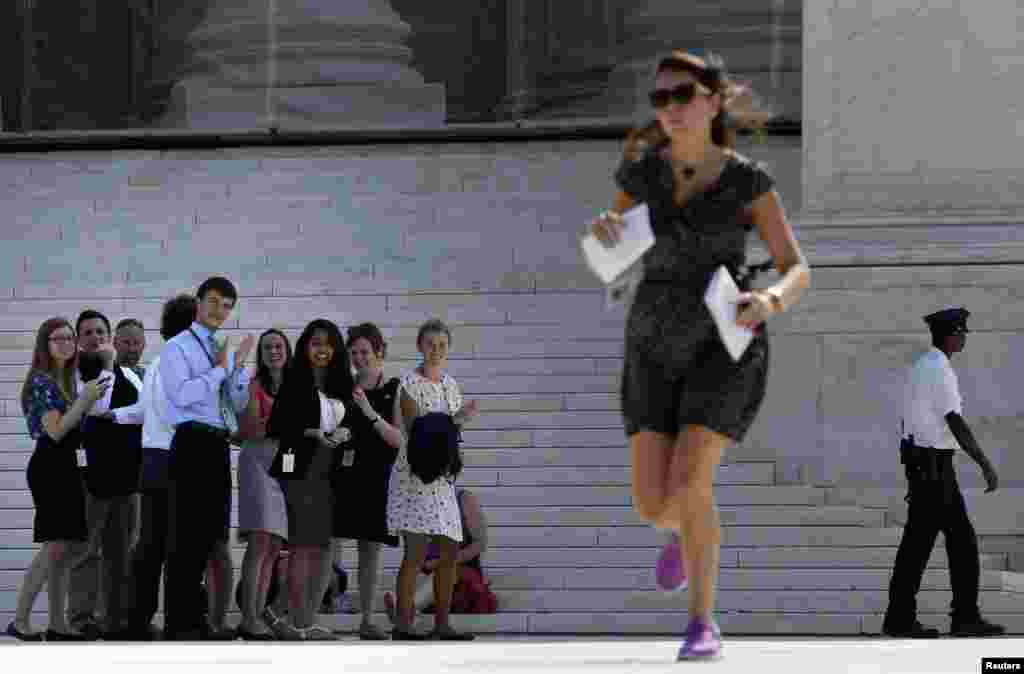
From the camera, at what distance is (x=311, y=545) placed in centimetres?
1323

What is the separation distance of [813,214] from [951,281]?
1207 millimetres

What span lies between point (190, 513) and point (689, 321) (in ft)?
17.7

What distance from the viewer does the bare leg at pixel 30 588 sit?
1324 cm

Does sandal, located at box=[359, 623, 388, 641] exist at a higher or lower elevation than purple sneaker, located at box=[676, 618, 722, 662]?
lower

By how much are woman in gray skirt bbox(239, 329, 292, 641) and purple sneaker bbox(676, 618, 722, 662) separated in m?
5.46

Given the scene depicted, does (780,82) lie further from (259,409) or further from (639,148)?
(639,148)

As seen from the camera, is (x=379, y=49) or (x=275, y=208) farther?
(x=379, y=49)

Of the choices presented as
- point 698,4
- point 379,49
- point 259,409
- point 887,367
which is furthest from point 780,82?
point 259,409

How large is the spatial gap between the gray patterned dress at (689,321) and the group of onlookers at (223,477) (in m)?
5.08

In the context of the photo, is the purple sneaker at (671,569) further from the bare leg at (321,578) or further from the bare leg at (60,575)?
the bare leg at (60,575)

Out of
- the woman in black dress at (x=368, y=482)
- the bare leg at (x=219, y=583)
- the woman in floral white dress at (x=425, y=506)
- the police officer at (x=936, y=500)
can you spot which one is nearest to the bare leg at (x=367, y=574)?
the woman in black dress at (x=368, y=482)

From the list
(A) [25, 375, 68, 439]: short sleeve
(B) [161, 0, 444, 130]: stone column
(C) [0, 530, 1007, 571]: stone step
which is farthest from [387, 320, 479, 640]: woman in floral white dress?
(B) [161, 0, 444, 130]: stone column

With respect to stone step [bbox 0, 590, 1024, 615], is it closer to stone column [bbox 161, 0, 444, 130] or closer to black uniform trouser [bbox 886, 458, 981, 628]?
black uniform trouser [bbox 886, 458, 981, 628]

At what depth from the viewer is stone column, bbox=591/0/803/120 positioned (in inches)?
942
